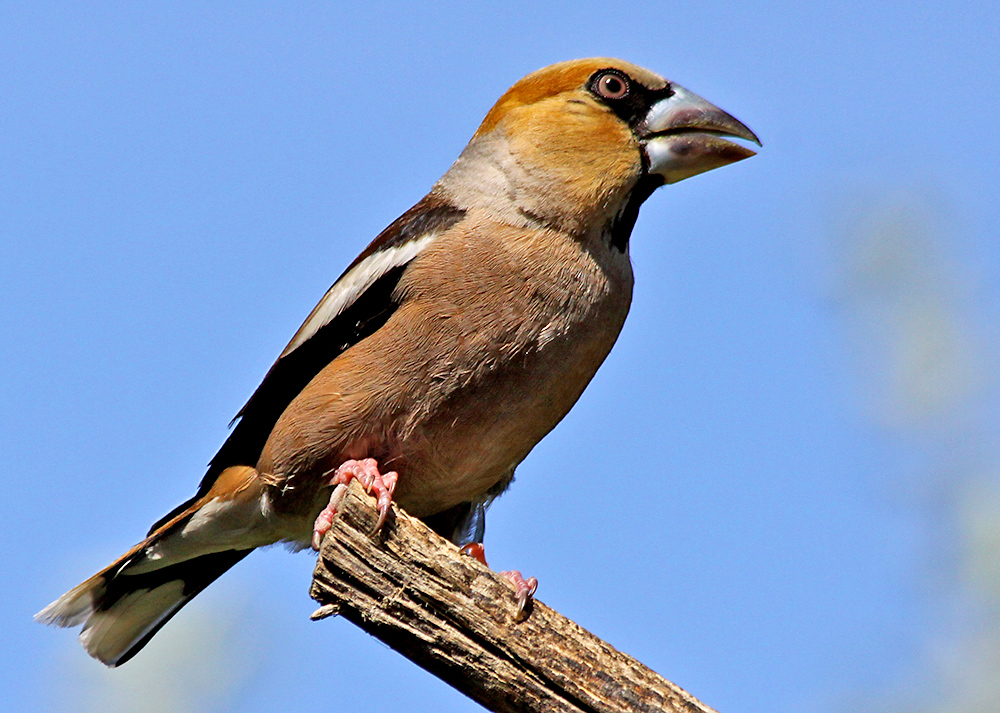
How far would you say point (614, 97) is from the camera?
15.2ft

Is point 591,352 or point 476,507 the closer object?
point 591,352

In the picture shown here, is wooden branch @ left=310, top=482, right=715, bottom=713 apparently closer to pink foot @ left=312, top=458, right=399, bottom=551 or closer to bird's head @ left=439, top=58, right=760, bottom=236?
pink foot @ left=312, top=458, right=399, bottom=551

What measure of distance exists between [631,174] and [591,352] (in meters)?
0.79

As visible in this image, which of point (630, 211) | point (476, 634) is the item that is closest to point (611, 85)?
point (630, 211)

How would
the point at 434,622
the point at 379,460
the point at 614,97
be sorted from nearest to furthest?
the point at 434,622 < the point at 379,460 < the point at 614,97

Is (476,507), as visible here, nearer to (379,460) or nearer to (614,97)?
(379,460)

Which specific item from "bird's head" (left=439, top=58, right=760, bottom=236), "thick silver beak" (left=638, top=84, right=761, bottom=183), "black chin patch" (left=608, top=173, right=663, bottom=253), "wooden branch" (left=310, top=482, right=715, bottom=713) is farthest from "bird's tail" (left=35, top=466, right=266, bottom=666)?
"thick silver beak" (left=638, top=84, right=761, bottom=183)

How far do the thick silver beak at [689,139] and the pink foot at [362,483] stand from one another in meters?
1.68

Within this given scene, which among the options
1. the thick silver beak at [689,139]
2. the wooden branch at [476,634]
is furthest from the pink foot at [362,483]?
the thick silver beak at [689,139]

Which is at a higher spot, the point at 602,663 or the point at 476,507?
the point at 476,507

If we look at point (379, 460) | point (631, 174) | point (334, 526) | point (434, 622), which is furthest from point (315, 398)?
point (631, 174)

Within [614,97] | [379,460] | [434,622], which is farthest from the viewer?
[614,97]

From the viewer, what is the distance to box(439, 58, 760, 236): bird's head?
14.5 ft

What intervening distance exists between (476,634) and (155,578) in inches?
82.3
